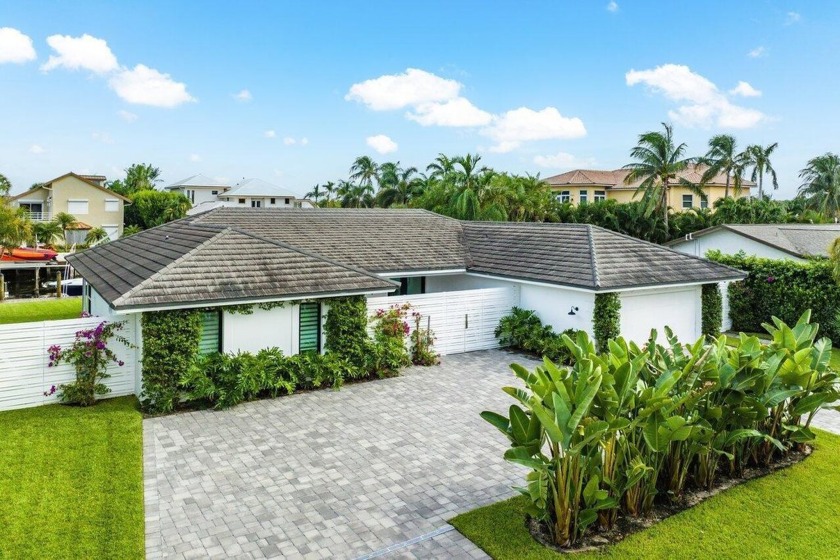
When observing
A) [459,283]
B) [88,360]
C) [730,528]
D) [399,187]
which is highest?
[399,187]

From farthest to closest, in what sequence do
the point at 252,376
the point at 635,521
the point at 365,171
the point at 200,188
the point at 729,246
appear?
the point at 200,188 → the point at 365,171 → the point at 729,246 → the point at 252,376 → the point at 635,521

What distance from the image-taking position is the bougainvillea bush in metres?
12.2

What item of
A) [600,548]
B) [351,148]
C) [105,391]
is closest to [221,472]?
[105,391]

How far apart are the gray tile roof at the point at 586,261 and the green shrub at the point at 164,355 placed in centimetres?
1002

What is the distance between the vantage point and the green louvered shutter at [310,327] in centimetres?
1441

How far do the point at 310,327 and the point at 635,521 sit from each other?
28.9 feet

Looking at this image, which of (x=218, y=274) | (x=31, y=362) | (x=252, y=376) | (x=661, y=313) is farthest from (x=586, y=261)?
(x=31, y=362)

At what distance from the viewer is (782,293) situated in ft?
68.0

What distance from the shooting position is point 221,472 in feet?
31.4

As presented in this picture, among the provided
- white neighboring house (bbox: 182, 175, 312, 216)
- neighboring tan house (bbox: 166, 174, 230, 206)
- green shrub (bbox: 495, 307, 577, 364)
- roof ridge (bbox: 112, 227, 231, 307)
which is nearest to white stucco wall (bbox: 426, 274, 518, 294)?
green shrub (bbox: 495, 307, 577, 364)

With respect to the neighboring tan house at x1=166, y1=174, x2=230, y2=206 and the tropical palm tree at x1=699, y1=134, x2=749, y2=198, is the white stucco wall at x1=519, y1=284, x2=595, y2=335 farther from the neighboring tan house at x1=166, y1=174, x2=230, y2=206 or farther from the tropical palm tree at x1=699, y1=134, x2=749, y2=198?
the neighboring tan house at x1=166, y1=174, x2=230, y2=206

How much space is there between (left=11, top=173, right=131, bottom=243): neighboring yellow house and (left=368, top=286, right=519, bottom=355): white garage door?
46.2 meters

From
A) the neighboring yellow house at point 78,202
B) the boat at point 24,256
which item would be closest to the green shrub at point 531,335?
the boat at point 24,256

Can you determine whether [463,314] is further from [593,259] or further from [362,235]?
[362,235]
